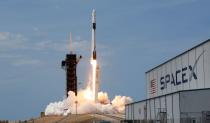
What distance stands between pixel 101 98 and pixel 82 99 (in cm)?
909

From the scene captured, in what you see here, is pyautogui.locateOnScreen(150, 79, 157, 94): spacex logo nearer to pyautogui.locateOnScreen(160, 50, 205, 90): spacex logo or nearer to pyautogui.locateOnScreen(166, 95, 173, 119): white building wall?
pyautogui.locateOnScreen(160, 50, 205, 90): spacex logo

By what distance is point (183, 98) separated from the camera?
210 feet

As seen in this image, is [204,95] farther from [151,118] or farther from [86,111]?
[86,111]

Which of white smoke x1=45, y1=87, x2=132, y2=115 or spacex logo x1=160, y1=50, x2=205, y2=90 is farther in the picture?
white smoke x1=45, y1=87, x2=132, y2=115

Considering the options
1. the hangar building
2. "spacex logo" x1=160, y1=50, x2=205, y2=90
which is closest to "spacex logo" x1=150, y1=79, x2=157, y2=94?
the hangar building

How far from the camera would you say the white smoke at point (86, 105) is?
170 meters

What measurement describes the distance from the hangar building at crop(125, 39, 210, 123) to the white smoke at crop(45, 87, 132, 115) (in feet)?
235

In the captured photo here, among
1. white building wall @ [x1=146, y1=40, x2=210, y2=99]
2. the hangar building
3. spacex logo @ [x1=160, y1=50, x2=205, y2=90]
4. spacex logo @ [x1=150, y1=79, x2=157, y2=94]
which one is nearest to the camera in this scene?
the hangar building

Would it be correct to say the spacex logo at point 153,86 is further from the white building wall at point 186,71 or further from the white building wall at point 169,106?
the white building wall at point 169,106

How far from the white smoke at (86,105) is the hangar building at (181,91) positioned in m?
71.5

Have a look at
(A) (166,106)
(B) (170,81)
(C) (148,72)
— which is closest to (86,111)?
(C) (148,72)

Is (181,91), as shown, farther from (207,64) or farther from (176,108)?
(207,64)

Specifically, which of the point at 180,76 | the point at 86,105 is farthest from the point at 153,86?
the point at 86,105

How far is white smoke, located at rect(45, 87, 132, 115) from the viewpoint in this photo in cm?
17012
